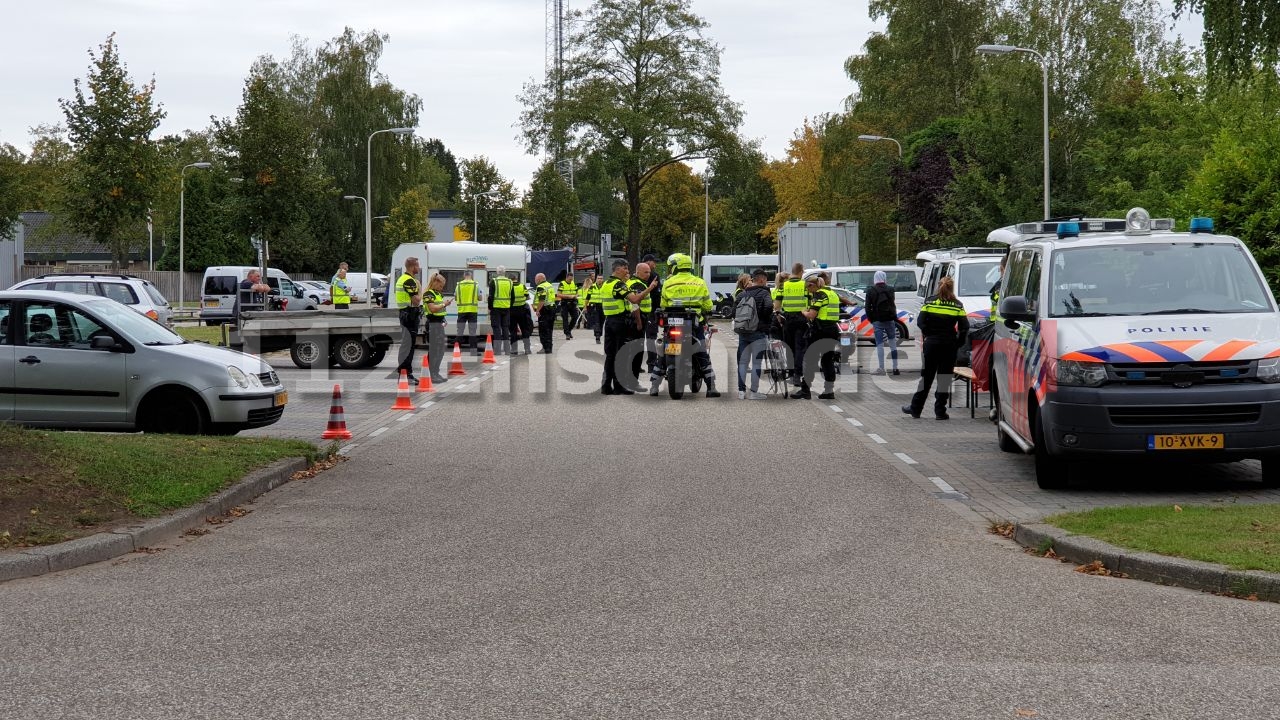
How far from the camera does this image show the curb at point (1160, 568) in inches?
278

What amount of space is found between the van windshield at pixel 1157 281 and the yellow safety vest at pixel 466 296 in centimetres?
1562

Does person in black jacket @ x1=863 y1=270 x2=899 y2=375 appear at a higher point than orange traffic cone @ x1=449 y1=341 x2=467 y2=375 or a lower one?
higher

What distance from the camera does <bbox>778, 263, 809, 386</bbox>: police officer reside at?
19000mm

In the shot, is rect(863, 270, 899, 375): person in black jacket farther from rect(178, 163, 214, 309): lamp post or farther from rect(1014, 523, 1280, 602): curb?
rect(178, 163, 214, 309): lamp post

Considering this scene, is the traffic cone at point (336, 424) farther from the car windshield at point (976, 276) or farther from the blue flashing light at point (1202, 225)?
the car windshield at point (976, 276)

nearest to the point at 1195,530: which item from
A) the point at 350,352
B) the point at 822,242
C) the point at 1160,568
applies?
the point at 1160,568

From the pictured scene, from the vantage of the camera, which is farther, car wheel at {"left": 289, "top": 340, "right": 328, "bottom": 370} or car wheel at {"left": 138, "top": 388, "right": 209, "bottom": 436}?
car wheel at {"left": 289, "top": 340, "right": 328, "bottom": 370}

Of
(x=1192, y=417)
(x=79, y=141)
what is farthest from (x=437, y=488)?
(x=79, y=141)

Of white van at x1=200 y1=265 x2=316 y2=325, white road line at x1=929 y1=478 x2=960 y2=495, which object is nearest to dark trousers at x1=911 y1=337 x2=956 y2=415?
white road line at x1=929 y1=478 x2=960 y2=495

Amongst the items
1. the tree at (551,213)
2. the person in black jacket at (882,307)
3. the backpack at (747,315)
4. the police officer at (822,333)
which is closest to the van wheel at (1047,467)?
the police officer at (822,333)

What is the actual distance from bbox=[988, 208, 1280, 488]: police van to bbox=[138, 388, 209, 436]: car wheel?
7470mm

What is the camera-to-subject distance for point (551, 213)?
90.1 metres

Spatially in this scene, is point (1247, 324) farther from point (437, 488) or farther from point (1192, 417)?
point (437, 488)

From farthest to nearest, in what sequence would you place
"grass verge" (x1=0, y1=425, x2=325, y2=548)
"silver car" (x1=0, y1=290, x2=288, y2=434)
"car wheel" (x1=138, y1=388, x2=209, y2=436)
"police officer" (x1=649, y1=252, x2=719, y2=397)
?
"police officer" (x1=649, y1=252, x2=719, y2=397), "car wheel" (x1=138, y1=388, x2=209, y2=436), "silver car" (x1=0, y1=290, x2=288, y2=434), "grass verge" (x1=0, y1=425, x2=325, y2=548)
